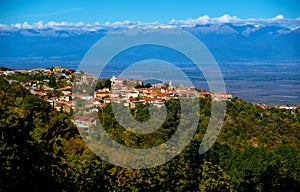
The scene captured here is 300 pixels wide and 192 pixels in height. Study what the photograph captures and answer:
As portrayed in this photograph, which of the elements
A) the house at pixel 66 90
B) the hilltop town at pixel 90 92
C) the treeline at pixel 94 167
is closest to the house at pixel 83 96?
the hilltop town at pixel 90 92

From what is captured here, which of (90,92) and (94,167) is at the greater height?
(90,92)

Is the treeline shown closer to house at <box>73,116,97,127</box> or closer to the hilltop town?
house at <box>73,116,97,127</box>

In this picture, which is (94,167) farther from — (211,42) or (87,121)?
(211,42)

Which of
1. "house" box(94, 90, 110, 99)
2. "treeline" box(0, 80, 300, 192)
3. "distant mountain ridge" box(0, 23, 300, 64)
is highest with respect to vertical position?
"distant mountain ridge" box(0, 23, 300, 64)

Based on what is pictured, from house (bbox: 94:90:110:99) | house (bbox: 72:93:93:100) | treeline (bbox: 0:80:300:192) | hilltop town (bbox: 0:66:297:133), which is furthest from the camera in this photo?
house (bbox: 94:90:110:99)

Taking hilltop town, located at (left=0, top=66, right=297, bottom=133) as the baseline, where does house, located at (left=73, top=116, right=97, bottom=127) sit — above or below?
below

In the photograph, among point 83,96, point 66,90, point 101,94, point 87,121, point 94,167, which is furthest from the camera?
point 66,90

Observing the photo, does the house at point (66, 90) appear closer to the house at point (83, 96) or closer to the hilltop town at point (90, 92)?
the hilltop town at point (90, 92)

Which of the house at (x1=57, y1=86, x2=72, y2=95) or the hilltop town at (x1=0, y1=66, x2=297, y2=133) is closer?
the hilltop town at (x1=0, y1=66, x2=297, y2=133)

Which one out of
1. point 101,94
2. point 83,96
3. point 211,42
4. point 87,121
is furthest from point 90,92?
point 211,42

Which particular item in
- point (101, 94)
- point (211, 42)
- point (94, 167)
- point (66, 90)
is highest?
point (211, 42)

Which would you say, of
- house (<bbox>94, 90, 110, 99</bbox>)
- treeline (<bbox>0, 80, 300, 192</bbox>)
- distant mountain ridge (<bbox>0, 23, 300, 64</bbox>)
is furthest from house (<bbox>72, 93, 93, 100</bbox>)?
distant mountain ridge (<bbox>0, 23, 300, 64</bbox>)

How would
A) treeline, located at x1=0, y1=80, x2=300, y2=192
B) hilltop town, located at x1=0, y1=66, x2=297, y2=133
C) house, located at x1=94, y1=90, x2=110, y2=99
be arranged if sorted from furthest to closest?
house, located at x1=94, y1=90, x2=110, y2=99, hilltop town, located at x1=0, y1=66, x2=297, y2=133, treeline, located at x1=0, y1=80, x2=300, y2=192

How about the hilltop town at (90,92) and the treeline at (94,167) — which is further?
the hilltop town at (90,92)
